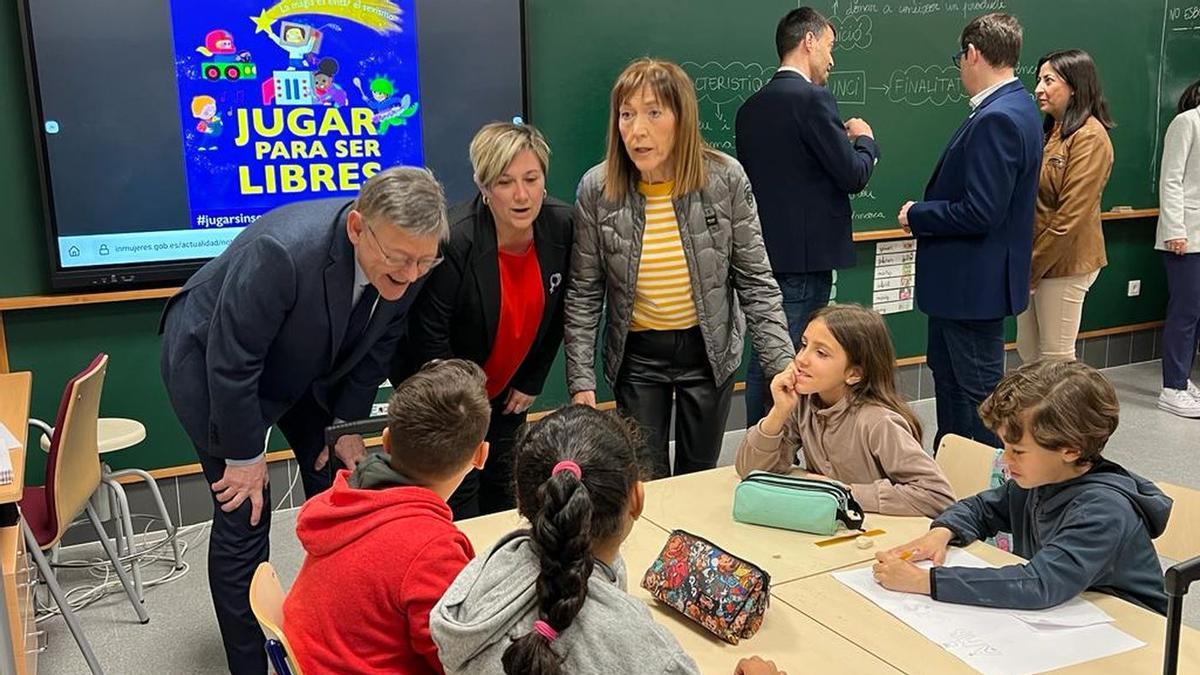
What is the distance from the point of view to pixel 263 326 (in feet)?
7.11

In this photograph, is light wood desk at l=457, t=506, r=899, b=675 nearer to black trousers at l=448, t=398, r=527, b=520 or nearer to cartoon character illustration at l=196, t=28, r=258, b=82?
black trousers at l=448, t=398, r=527, b=520

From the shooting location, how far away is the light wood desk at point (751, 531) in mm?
1887

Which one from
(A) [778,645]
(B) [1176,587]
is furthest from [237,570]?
(B) [1176,587]

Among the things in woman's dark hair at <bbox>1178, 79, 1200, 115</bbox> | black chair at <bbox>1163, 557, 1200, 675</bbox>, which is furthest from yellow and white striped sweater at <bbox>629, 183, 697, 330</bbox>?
woman's dark hair at <bbox>1178, 79, 1200, 115</bbox>

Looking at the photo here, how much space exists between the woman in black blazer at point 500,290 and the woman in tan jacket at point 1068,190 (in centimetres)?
221

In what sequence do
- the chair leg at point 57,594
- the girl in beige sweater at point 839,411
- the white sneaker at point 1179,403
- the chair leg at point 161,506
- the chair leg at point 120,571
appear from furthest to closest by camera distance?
the white sneaker at point 1179,403
the chair leg at point 161,506
the chair leg at point 120,571
the chair leg at point 57,594
the girl in beige sweater at point 839,411

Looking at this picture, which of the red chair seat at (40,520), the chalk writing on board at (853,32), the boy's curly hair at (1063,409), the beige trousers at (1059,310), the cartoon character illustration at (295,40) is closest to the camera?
the boy's curly hair at (1063,409)

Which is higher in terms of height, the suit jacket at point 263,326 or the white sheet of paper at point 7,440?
the suit jacket at point 263,326

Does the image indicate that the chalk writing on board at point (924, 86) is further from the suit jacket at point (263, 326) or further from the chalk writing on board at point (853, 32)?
the suit jacket at point (263, 326)

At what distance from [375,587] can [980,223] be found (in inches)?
100

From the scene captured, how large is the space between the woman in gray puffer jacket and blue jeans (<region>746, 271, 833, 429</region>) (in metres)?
1.00

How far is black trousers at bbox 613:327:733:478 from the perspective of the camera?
9.11ft

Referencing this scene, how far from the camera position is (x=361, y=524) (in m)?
1.56

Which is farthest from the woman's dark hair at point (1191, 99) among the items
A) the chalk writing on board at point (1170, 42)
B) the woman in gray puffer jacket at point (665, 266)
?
the woman in gray puffer jacket at point (665, 266)
